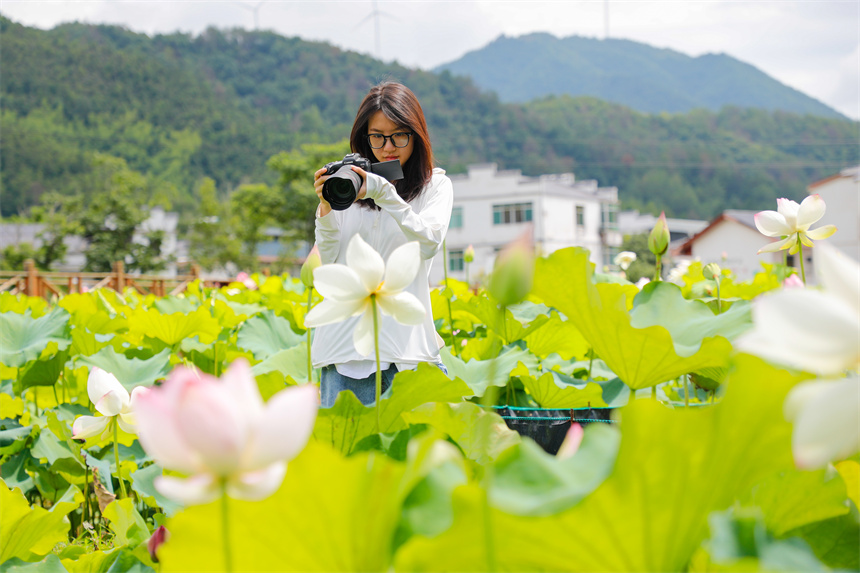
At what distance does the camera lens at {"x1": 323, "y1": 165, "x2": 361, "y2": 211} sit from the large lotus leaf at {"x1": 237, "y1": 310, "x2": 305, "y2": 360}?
2.12 feet

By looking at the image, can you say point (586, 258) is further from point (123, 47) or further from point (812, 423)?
point (123, 47)

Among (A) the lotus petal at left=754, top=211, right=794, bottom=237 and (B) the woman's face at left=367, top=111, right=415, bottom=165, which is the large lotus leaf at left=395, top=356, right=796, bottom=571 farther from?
(B) the woman's face at left=367, top=111, right=415, bottom=165

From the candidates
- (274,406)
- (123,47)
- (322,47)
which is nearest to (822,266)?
(274,406)

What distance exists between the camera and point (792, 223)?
46.9 inches

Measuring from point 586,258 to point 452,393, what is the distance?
→ 0.26 meters

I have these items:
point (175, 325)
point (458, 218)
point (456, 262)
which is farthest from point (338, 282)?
point (458, 218)

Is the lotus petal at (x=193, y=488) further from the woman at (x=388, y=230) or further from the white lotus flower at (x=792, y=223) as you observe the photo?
the woman at (x=388, y=230)

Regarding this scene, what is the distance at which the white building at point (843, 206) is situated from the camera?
17481mm

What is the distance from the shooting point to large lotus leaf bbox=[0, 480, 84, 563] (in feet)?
2.75

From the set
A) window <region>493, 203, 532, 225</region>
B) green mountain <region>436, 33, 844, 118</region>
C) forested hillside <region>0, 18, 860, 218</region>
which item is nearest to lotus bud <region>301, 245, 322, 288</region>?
window <region>493, 203, 532, 225</region>

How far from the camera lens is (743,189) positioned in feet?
162

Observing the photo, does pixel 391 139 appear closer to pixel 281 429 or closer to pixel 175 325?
pixel 175 325

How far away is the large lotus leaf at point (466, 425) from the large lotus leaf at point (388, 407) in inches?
3.5

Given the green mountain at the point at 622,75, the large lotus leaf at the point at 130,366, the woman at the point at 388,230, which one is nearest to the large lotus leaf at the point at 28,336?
the large lotus leaf at the point at 130,366
